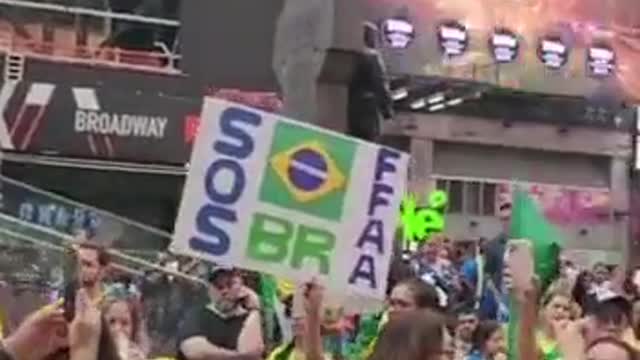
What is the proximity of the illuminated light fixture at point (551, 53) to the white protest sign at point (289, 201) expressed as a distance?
22813 mm

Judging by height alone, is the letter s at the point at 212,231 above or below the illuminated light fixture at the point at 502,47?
below

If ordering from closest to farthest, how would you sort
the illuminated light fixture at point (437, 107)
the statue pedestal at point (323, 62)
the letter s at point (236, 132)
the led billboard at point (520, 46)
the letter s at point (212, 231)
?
the letter s at point (212, 231) → the letter s at point (236, 132) → the statue pedestal at point (323, 62) → the led billboard at point (520, 46) → the illuminated light fixture at point (437, 107)

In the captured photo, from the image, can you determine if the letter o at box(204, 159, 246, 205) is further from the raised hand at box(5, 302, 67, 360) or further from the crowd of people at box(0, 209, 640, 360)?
the raised hand at box(5, 302, 67, 360)

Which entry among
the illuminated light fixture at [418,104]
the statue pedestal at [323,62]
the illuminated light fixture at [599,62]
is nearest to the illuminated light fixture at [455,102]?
the illuminated light fixture at [418,104]

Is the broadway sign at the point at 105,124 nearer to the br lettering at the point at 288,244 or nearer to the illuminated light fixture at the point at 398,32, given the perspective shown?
the illuminated light fixture at the point at 398,32

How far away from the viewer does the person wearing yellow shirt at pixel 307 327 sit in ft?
18.5

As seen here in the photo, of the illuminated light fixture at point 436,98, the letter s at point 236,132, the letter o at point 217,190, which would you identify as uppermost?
the illuminated light fixture at point 436,98

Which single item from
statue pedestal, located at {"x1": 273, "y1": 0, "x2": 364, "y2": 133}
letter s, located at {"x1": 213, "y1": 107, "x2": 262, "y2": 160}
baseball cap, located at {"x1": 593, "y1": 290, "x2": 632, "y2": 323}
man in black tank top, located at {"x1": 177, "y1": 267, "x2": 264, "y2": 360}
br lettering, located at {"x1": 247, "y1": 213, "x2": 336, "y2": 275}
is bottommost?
man in black tank top, located at {"x1": 177, "y1": 267, "x2": 264, "y2": 360}

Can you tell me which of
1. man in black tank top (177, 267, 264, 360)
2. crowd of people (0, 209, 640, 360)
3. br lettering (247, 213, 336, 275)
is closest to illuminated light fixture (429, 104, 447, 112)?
crowd of people (0, 209, 640, 360)

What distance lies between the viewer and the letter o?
674cm

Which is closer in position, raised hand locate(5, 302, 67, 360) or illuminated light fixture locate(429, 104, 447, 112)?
raised hand locate(5, 302, 67, 360)

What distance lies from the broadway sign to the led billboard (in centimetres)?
A: 600

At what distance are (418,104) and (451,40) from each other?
1.48m

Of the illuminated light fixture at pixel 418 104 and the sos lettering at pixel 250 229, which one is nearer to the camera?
the sos lettering at pixel 250 229
